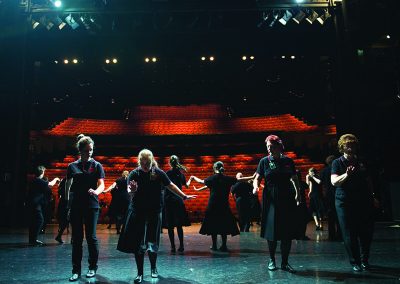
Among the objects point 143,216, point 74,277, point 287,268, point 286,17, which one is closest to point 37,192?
point 74,277

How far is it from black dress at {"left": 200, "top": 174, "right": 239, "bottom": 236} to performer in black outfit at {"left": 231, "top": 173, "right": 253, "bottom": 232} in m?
3.19

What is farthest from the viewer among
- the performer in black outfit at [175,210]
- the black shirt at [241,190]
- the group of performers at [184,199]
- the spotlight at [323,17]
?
the spotlight at [323,17]

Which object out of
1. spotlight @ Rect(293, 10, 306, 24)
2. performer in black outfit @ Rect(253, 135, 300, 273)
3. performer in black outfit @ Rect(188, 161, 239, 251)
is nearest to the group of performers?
performer in black outfit @ Rect(253, 135, 300, 273)

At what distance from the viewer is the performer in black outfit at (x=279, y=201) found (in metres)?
4.04

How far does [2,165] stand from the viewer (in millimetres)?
10391

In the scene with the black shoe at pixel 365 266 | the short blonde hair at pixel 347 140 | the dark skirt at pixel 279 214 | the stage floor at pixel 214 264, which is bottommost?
the stage floor at pixel 214 264

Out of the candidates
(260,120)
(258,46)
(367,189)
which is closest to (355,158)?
(367,189)

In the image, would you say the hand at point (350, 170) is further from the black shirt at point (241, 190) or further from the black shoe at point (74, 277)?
the black shirt at point (241, 190)

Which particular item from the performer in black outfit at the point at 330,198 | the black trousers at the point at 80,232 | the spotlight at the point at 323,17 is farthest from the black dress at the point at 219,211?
the spotlight at the point at 323,17

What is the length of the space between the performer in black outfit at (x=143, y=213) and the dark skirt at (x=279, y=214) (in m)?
1.30

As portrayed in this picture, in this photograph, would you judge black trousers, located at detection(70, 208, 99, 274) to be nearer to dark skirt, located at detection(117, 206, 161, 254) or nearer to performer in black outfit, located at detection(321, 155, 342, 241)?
dark skirt, located at detection(117, 206, 161, 254)

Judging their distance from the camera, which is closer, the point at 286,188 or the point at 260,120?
the point at 286,188

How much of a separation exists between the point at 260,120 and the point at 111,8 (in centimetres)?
1361

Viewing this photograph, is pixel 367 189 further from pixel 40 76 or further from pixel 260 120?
pixel 40 76
